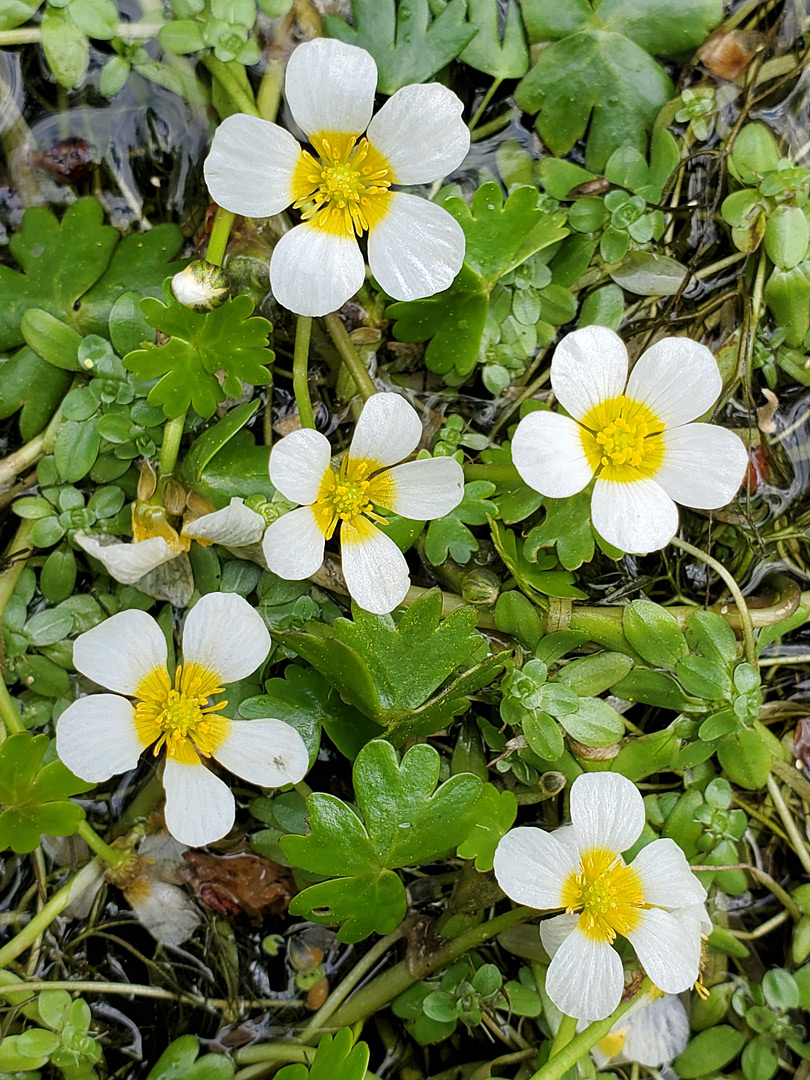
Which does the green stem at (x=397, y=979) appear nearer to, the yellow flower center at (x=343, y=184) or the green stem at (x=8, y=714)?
the green stem at (x=8, y=714)

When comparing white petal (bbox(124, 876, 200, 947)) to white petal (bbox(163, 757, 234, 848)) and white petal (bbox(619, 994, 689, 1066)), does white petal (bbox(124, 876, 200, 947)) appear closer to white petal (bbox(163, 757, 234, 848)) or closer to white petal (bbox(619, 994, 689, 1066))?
white petal (bbox(163, 757, 234, 848))

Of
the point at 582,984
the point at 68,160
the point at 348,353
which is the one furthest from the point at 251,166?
the point at 582,984

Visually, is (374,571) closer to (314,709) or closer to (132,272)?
(314,709)

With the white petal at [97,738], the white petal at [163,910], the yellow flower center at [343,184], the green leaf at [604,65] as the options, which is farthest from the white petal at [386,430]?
the white petal at [163,910]

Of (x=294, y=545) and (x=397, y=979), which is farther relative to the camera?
(x=397, y=979)

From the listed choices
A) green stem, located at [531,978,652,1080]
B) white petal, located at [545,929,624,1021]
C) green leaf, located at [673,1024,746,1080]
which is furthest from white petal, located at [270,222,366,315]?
green leaf, located at [673,1024,746,1080]
